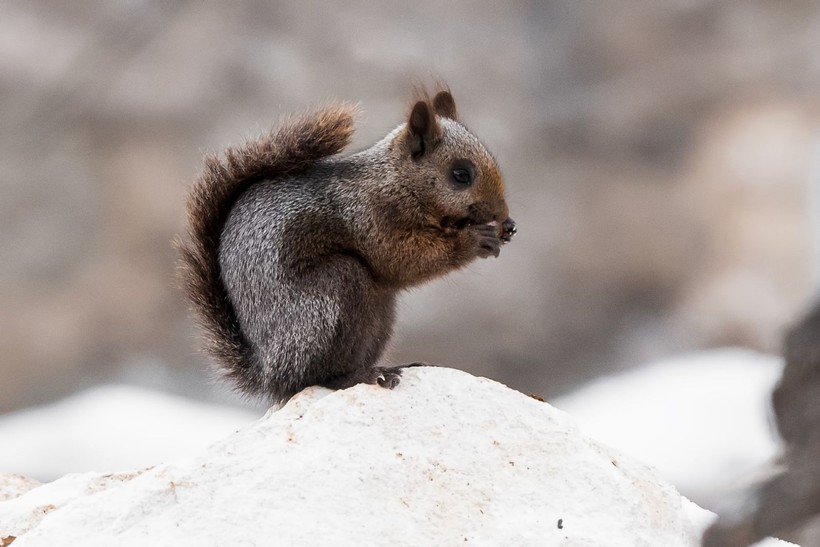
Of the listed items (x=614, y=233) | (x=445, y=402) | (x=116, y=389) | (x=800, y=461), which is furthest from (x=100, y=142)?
(x=800, y=461)

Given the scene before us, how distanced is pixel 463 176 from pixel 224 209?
0.43 metres

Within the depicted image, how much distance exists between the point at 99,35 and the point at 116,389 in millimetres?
1136

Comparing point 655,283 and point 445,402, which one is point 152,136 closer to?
point 655,283

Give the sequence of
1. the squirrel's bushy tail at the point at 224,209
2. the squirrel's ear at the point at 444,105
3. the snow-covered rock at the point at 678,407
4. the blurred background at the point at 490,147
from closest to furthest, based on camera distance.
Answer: the squirrel's bushy tail at the point at 224,209 < the squirrel's ear at the point at 444,105 < the snow-covered rock at the point at 678,407 < the blurred background at the point at 490,147

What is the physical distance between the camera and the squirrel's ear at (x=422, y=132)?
6.34 feet

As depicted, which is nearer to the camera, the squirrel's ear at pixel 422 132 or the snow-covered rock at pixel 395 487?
the snow-covered rock at pixel 395 487

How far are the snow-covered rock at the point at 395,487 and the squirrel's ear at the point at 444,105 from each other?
693 millimetres

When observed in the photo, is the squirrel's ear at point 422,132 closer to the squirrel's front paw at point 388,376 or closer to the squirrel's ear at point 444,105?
the squirrel's ear at point 444,105

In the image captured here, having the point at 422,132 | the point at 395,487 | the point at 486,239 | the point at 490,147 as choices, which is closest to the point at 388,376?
the point at 395,487

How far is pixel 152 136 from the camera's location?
3.58 metres

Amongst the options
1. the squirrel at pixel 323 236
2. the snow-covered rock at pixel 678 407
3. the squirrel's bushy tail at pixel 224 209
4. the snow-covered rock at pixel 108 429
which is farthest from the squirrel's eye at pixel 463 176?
the snow-covered rock at pixel 108 429

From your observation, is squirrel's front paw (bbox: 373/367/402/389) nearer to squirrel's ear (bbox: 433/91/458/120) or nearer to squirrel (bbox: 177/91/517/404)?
squirrel (bbox: 177/91/517/404)

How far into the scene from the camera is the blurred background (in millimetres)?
3303

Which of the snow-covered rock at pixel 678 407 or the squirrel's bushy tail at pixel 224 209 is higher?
the snow-covered rock at pixel 678 407
